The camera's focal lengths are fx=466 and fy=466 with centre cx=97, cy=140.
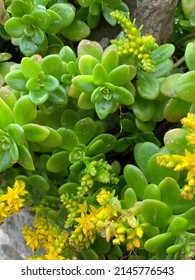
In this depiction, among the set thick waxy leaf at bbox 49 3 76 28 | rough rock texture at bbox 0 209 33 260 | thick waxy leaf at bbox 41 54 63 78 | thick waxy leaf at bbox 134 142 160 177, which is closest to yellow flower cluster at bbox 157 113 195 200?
thick waxy leaf at bbox 134 142 160 177

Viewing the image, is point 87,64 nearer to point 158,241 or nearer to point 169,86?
point 169,86

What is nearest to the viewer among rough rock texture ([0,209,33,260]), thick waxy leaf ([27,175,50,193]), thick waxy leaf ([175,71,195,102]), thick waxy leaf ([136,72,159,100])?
thick waxy leaf ([175,71,195,102])

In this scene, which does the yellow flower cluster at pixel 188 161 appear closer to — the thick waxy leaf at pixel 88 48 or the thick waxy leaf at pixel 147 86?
the thick waxy leaf at pixel 147 86

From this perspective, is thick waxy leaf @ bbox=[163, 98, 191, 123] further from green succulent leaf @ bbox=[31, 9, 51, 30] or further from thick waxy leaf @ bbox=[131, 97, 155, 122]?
→ green succulent leaf @ bbox=[31, 9, 51, 30]

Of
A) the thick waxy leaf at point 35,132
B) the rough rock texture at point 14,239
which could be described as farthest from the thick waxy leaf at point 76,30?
the rough rock texture at point 14,239

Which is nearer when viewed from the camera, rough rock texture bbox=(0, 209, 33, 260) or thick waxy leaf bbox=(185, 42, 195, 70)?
thick waxy leaf bbox=(185, 42, 195, 70)
